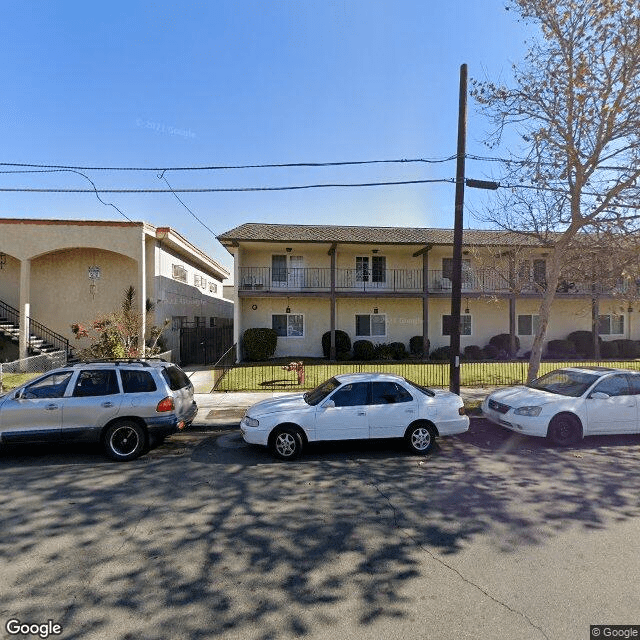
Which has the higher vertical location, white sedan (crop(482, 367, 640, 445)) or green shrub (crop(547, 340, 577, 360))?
green shrub (crop(547, 340, 577, 360))

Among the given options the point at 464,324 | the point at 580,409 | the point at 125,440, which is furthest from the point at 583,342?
the point at 125,440

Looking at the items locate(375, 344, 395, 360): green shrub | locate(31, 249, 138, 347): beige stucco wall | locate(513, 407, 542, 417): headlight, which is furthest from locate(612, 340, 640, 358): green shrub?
locate(31, 249, 138, 347): beige stucco wall

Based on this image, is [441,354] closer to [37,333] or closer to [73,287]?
[73,287]

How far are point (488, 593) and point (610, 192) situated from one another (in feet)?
32.3

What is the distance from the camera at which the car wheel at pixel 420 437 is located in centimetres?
647

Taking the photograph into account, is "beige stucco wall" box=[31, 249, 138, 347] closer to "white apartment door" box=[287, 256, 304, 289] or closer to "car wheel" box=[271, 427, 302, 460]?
"white apartment door" box=[287, 256, 304, 289]

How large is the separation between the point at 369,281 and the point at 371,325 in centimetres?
238

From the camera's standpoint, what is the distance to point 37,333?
1655 cm

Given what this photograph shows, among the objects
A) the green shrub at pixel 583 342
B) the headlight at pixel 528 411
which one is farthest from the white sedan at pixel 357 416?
the green shrub at pixel 583 342

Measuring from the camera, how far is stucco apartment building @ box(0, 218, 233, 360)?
1570 centimetres

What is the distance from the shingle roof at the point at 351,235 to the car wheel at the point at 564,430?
487 inches

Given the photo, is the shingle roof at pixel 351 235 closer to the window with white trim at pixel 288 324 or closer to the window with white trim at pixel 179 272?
the window with white trim at pixel 179 272

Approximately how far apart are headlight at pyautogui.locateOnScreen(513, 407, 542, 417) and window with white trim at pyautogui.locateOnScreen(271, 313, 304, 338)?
536 inches

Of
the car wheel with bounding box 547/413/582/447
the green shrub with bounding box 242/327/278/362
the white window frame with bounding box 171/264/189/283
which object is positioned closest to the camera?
the car wheel with bounding box 547/413/582/447
